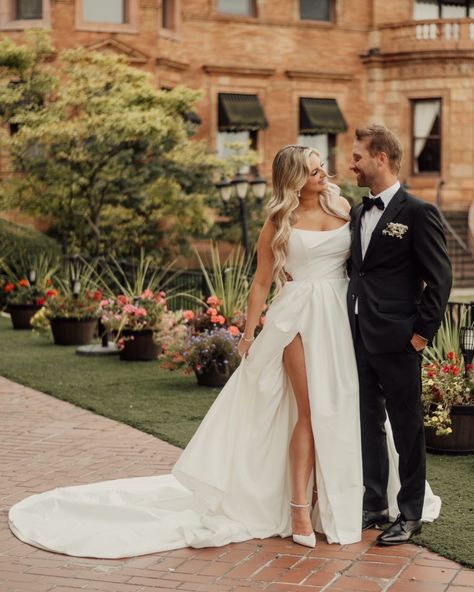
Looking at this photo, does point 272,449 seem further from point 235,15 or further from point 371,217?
point 235,15

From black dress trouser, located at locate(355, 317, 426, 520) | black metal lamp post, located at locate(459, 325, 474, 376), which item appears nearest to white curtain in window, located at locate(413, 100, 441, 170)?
black metal lamp post, located at locate(459, 325, 474, 376)

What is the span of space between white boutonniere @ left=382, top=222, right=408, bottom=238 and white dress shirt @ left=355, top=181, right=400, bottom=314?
0.15m

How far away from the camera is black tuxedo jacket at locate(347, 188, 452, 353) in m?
5.63

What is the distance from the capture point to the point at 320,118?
32281 mm

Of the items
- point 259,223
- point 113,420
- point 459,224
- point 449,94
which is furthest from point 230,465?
point 449,94

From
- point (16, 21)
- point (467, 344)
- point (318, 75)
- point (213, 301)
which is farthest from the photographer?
point (318, 75)

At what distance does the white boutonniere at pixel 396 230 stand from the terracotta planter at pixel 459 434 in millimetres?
2791

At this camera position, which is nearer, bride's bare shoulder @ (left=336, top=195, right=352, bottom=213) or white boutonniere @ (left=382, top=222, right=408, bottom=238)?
white boutonniere @ (left=382, top=222, right=408, bottom=238)

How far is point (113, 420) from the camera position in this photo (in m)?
9.65

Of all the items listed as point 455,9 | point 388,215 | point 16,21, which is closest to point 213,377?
point 388,215

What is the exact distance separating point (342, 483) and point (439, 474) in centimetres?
176

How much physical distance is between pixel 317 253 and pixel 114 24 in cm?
2318

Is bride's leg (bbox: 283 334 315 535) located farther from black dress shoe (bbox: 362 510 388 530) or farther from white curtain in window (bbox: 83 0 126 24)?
white curtain in window (bbox: 83 0 126 24)

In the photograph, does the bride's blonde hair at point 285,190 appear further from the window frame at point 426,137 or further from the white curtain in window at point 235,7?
the window frame at point 426,137
